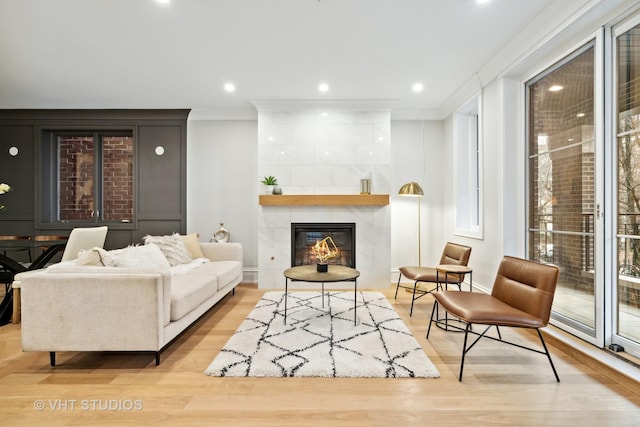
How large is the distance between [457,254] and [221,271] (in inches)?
105

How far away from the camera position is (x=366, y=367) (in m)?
2.11

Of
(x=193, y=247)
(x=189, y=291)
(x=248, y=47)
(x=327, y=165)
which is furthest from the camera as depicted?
(x=327, y=165)

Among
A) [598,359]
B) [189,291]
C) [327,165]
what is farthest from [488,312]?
[327,165]

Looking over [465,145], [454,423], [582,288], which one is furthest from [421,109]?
[454,423]

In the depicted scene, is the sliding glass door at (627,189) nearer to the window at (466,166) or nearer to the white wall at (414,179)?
the window at (466,166)

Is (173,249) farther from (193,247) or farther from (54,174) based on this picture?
(54,174)

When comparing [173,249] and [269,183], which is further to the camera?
[269,183]

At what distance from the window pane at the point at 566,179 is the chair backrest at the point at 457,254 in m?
0.57

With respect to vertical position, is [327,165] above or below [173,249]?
above

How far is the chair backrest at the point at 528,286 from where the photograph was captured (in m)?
2.00

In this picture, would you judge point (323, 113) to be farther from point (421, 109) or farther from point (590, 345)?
point (590, 345)

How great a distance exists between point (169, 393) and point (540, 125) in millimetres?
3669

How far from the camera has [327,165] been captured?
14.6 ft

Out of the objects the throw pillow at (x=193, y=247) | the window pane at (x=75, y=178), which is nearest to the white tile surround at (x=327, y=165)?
the throw pillow at (x=193, y=247)
